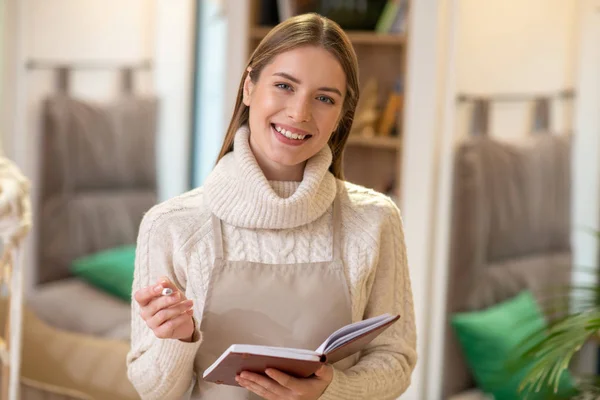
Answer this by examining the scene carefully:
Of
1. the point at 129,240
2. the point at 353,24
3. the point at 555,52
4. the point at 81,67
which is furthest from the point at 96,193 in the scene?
the point at 555,52

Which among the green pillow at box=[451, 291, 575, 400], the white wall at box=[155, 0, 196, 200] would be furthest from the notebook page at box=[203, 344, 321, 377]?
the white wall at box=[155, 0, 196, 200]

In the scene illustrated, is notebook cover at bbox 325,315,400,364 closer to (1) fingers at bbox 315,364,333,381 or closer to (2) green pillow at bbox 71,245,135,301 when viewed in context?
(1) fingers at bbox 315,364,333,381

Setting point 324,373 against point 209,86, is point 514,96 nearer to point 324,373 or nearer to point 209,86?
point 209,86

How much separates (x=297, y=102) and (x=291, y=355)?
454mm

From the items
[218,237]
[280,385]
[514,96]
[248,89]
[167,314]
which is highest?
[514,96]

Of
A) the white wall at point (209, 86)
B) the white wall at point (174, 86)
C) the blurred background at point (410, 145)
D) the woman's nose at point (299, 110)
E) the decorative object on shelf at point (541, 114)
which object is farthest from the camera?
the white wall at point (209, 86)

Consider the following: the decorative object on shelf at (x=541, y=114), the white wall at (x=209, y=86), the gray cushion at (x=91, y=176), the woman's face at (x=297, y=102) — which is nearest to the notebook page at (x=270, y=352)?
the woman's face at (x=297, y=102)

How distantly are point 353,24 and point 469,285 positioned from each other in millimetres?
1178

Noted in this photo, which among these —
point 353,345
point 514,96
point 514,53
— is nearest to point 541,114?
point 514,96

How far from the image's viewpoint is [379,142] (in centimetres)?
383

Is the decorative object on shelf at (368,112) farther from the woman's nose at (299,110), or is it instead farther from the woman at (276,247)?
the woman's nose at (299,110)

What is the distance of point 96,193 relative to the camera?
4.42 m

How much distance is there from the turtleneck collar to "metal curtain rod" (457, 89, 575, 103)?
81.6 inches

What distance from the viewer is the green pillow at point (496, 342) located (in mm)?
3520
